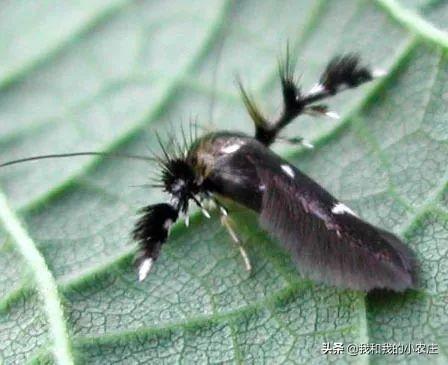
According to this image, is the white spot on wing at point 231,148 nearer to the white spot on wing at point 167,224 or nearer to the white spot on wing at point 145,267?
the white spot on wing at point 167,224

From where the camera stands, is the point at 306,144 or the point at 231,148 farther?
the point at 306,144

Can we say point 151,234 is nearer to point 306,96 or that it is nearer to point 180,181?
point 180,181

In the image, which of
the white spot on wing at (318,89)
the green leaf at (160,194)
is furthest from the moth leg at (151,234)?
the white spot on wing at (318,89)

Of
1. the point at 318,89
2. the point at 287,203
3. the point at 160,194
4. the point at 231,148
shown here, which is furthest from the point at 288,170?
the point at 160,194

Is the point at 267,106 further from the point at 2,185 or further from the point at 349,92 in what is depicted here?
the point at 2,185

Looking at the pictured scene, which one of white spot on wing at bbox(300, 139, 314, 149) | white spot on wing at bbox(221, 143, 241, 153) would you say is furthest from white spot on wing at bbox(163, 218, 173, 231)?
white spot on wing at bbox(300, 139, 314, 149)

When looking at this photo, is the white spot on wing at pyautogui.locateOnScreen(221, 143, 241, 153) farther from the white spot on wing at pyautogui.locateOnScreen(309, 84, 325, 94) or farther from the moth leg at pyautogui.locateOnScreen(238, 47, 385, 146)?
the white spot on wing at pyautogui.locateOnScreen(309, 84, 325, 94)
